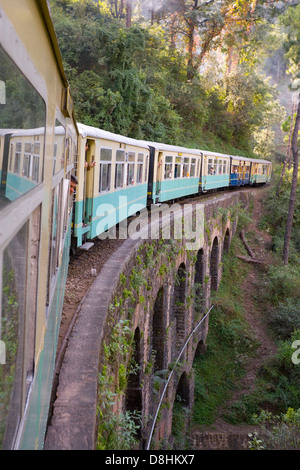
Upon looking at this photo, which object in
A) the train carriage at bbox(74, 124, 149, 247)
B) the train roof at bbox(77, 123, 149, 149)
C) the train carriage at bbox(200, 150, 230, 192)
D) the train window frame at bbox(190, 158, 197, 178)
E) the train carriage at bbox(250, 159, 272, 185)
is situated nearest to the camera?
the train roof at bbox(77, 123, 149, 149)

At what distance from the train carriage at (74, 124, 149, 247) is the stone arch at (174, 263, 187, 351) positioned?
230 centimetres

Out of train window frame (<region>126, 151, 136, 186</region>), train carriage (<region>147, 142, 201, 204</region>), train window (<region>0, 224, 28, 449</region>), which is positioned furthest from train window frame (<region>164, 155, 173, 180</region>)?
train window (<region>0, 224, 28, 449</region>)

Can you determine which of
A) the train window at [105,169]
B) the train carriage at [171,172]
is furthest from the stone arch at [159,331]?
the train carriage at [171,172]

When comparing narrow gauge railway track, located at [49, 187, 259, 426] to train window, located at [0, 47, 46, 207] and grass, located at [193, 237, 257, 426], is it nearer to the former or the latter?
train window, located at [0, 47, 46, 207]

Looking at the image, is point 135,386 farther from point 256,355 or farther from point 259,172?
point 259,172

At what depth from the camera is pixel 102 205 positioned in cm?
878

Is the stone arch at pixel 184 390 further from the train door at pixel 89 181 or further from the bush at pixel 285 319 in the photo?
the train door at pixel 89 181

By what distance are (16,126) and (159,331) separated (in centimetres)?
905

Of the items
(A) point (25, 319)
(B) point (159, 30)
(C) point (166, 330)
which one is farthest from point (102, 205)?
(B) point (159, 30)

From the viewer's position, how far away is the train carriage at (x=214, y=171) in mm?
20797

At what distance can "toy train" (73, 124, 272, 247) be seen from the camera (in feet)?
25.5
